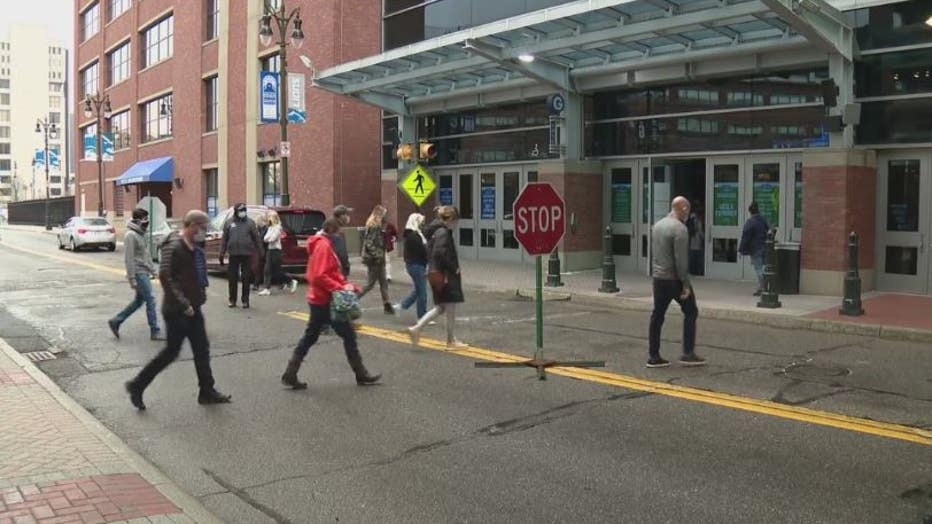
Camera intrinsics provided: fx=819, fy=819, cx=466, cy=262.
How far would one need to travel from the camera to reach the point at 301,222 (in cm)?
1902

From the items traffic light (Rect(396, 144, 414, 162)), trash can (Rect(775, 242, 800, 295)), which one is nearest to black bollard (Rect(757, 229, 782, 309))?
trash can (Rect(775, 242, 800, 295))

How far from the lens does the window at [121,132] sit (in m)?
47.8

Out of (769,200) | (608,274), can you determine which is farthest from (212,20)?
(769,200)

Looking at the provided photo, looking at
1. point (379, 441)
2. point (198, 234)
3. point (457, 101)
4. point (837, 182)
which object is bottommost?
point (379, 441)

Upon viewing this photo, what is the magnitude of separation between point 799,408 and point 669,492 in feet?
8.26

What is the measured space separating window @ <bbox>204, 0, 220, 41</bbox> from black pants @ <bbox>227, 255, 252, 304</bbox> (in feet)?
79.9

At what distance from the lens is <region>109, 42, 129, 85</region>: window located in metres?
48.1

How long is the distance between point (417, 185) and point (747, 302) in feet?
27.6

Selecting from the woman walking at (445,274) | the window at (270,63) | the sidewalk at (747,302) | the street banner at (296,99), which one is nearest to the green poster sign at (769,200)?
the sidewalk at (747,302)

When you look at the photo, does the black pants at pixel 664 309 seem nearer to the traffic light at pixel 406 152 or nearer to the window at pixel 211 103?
the traffic light at pixel 406 152

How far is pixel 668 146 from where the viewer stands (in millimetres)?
18516

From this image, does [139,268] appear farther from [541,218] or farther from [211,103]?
[211,103]

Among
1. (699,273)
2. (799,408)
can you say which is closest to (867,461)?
(799,408)

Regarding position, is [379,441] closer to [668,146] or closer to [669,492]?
[669,492]
